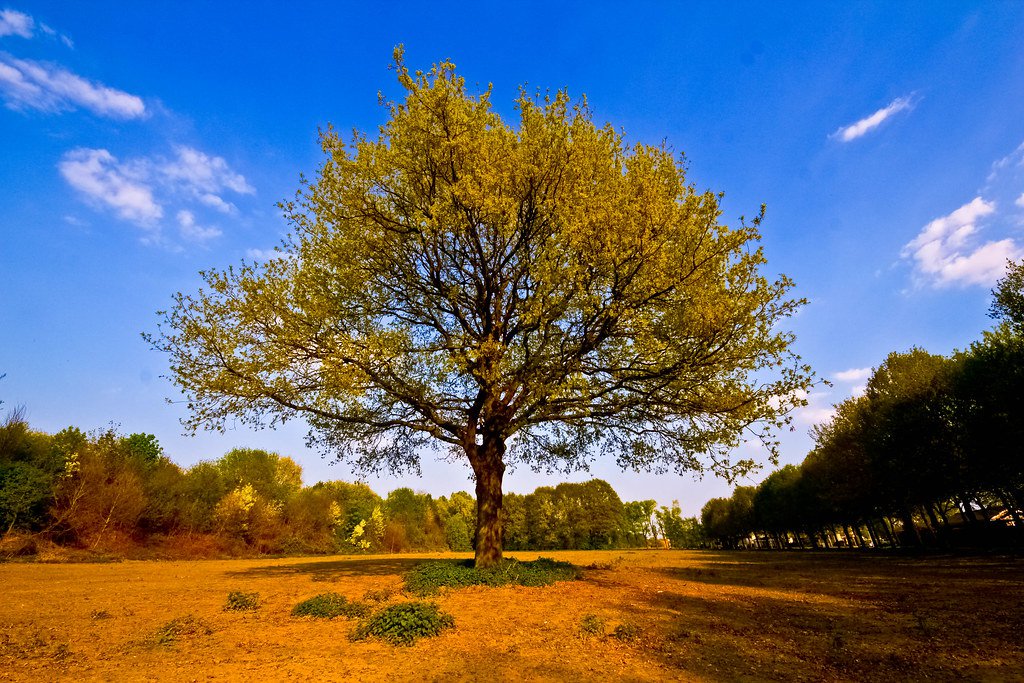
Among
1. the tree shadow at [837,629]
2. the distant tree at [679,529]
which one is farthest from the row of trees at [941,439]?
the distant tree at [679,529]

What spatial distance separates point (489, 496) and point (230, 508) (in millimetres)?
49764

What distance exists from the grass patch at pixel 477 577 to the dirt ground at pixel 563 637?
72 cm

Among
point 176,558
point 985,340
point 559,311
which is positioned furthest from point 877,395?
point 176,558

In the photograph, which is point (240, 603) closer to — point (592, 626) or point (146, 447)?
point (592, 626)

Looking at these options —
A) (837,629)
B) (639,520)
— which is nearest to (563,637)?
(837,629)

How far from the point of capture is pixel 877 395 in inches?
1437

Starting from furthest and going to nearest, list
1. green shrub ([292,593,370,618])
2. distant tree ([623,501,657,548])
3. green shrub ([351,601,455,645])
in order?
distant tree ([623,501,657,548]), green shrub ([292,593,370,618]), green shrub ([351,601,455,645])

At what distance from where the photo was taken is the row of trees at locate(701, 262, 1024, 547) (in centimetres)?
2433

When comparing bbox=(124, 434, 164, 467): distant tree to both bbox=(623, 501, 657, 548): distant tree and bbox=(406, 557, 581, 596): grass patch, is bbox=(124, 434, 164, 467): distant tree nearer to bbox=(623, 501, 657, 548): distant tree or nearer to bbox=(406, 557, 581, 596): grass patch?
bbox=(406, 557, 581, 596): grass patch

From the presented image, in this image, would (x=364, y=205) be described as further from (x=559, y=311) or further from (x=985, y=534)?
(x=985, y=534)

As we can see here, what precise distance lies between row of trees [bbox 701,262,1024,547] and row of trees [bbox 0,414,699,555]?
160ft

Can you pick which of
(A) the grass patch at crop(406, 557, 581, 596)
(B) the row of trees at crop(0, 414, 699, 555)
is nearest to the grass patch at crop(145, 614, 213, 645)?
(A) the grass patch at crop(406, 557, 581, 596)

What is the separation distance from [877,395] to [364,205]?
40739mm

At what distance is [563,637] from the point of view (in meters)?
9.24
